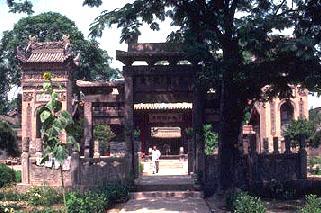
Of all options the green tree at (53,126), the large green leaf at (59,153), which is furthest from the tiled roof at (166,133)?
the large green leaf at (59,153)

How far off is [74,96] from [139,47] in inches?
874

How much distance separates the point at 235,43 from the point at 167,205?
16.5 ft

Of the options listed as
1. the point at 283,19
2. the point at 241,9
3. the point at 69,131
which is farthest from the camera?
the point at 241,9

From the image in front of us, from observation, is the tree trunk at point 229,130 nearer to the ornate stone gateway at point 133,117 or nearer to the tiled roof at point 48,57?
the ornate stone gateway at point 133,117

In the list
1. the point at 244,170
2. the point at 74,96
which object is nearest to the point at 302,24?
the point at 244,170

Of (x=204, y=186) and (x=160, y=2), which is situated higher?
(x=160, y=2)

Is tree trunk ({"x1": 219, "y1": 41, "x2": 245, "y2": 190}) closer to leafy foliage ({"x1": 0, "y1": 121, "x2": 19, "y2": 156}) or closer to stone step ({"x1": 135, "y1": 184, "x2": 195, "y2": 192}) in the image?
stone step ({"x1": 135, "y1": 184, "x2": 195, "y2": 192})

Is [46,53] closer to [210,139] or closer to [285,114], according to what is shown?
[210,139]

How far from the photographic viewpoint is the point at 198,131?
58.1 ft

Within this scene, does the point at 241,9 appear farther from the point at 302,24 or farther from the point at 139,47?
the point at 139,47

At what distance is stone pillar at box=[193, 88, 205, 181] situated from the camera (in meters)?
17.2

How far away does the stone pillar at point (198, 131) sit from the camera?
17.2 m

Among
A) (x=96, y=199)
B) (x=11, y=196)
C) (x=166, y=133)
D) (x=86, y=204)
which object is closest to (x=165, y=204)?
(x=96, y=199)

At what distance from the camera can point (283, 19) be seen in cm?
1307
